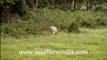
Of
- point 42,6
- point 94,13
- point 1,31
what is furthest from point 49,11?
point 1,31

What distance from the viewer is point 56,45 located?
20.2 ft

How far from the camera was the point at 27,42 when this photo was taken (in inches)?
256

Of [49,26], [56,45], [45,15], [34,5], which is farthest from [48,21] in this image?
[56,45]

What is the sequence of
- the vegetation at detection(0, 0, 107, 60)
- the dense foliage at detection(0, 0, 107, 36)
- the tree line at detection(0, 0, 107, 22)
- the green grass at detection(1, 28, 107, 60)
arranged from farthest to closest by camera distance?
the tree line at detection(0, 0, 107, 22)
the dense foliage at detection(0, 0, 107, 36)
the vegetation at detection(0, 0, 107, 60)
the green grass at detection(1, 28, 107, 60)

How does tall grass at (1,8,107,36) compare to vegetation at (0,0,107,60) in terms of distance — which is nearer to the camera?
vegetation at (0,0,107,60)

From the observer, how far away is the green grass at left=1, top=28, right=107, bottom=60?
5.33 metres

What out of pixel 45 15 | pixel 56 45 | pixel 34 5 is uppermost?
pixel 34 5

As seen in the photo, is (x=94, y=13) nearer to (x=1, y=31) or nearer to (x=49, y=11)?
(x=49, y=11)

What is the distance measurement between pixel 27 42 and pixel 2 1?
5.44 ft

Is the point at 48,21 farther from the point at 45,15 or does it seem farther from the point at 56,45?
the point at 56,45

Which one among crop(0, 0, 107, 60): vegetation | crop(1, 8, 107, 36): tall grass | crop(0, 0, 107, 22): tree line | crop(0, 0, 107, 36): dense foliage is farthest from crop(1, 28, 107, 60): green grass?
crop(0, 0, 107, 22): tree line

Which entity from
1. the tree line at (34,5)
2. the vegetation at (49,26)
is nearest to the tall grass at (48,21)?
the vegetation at (49,26)

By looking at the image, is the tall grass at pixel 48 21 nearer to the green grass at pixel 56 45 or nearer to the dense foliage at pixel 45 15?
the dense foliage at pixel 45 15

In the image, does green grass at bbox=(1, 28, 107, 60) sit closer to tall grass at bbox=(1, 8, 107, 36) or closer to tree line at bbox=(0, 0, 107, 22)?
tall grass at bbox=(1, 8, 107, 36)
